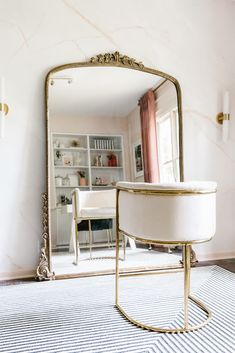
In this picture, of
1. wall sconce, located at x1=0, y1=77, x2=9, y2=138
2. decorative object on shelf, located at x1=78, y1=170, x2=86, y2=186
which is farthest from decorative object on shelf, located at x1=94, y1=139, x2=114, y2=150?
wall sconce, located at x1=0, y1=77, x2=9, y2=138

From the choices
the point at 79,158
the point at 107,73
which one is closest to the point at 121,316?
the point at 79,158

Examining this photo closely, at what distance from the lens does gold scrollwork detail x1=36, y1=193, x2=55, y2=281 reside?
7.66 ft

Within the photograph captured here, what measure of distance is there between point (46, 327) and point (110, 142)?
1535mm

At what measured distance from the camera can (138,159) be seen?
8.67ft

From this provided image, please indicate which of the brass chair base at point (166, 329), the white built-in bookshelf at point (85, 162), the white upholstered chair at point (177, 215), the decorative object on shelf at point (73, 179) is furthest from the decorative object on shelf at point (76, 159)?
the brass chair base at point (166, 329)

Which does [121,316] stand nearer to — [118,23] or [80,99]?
[80,99]

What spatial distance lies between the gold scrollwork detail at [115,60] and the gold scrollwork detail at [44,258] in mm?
1175

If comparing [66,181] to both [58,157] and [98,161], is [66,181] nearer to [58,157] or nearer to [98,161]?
[58,157]

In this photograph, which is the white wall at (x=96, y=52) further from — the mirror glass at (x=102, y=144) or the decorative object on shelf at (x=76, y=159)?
the decorative object on shelf at (x=76, y=159)

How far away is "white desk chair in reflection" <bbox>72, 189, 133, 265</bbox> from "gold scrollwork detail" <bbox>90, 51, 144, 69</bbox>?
3.49ft

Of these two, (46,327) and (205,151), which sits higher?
(205,151)

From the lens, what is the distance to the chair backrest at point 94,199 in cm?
250

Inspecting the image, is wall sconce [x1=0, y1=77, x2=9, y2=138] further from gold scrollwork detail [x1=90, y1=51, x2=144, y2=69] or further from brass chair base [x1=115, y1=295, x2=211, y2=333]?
brass chair base [x1=115, y1=295, x2=211, y2=333]

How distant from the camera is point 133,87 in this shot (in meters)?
2.70
